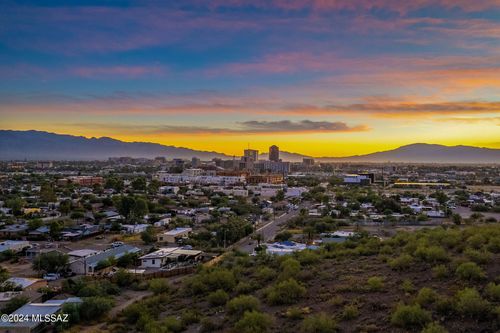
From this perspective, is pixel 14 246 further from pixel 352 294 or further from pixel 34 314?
pixel 352 294

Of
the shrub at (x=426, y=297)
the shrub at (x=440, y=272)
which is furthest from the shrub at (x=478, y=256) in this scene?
the shrub at (x=426, y=297)

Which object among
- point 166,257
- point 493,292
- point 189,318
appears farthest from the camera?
Result: point 166,257

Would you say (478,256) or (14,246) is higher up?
(478,256)

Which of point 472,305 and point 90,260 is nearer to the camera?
point 472,305

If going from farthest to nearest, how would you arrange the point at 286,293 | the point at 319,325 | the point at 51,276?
1. the point at 51,276
2. the point at 286,293
3. the point at 319,325

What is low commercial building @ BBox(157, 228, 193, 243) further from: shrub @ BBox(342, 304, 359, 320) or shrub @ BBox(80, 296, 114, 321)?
shrub @ BBox(342, 304, 359, 320)

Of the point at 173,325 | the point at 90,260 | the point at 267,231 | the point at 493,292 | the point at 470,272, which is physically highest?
the point at 470,272

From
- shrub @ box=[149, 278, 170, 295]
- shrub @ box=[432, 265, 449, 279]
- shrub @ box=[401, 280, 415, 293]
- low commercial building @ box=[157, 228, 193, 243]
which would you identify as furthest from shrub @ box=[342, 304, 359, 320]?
low commercial building @ box=[157, 228, 193, 243]

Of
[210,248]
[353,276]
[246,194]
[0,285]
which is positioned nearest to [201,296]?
[353,276]

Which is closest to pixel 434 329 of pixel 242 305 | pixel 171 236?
pixel 242 305
